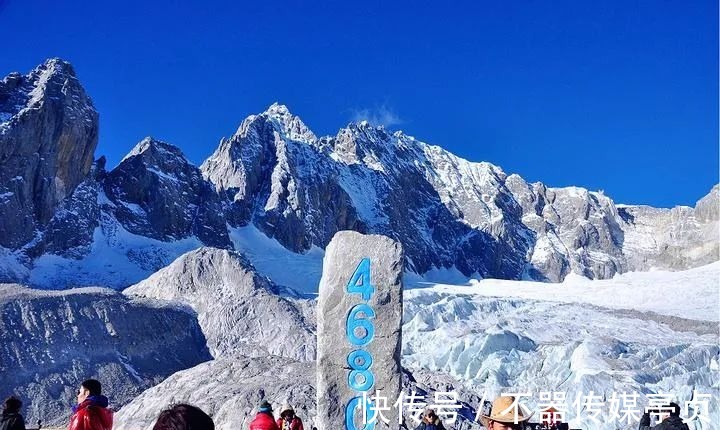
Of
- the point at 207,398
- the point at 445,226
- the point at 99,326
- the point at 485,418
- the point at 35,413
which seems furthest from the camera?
the point at 445,226

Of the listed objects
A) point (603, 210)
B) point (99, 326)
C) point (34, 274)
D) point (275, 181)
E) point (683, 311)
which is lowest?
point (99, 326)

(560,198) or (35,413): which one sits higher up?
(560,198)

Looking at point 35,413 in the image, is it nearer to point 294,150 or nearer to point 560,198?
point 294,150

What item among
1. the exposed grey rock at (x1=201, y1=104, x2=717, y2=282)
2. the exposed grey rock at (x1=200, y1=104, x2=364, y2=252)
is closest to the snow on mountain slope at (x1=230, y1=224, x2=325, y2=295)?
the exposed grey rock at (x1=200, y1=104, x2=364, y2=252)

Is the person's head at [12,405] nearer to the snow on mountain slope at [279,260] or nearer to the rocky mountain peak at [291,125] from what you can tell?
the snow on mountain slope at [279,260]

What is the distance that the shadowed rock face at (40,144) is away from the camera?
229 feet

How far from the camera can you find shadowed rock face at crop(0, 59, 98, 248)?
69.8 metres

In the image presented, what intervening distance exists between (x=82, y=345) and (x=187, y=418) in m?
38.3

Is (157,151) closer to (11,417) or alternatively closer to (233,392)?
(233,392)

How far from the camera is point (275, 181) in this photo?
112062 millimetres

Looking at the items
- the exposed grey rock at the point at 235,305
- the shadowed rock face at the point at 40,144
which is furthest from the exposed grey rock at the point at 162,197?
the exposed grey rock at the point at 235,305

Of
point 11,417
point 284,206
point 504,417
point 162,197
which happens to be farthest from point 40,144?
point 504,417

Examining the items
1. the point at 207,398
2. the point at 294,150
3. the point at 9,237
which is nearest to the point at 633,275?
the point at 207,398

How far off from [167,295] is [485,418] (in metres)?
53.6
